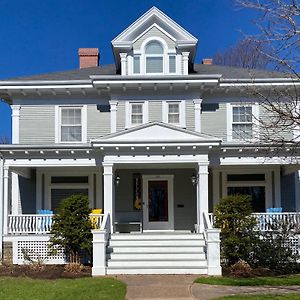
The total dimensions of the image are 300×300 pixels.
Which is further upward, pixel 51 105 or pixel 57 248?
pixel 51 105

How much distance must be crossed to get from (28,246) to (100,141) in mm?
4293

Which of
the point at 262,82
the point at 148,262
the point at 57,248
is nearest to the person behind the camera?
the point at 148,262

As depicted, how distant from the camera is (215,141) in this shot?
53.8 feet

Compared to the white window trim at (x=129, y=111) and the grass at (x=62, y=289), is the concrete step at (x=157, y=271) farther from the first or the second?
the white window trim at (x=129, y=111)

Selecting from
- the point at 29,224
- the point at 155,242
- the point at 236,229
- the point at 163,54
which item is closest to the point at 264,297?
the point at 236,229

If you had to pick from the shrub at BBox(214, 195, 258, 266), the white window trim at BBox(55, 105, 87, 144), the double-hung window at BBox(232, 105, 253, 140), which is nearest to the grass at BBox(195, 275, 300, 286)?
the shrub at BBox(214, 195, 258, 266)

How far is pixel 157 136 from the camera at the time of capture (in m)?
16.7

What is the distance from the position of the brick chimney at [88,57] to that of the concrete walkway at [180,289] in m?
14.0

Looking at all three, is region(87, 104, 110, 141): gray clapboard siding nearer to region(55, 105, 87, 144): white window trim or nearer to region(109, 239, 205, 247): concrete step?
region(55, 105, 87, 144): white window trim

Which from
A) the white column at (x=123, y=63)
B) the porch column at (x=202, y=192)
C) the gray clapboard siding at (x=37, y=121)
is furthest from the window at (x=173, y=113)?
the gray clapboard siding at (x=37, y=121)

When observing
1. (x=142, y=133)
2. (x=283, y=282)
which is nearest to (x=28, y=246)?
(x=142, y=133)

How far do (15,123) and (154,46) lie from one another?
625 cm

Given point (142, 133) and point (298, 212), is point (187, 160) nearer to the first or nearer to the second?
point (142, 133)

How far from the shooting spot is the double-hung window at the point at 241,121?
19250 mm
